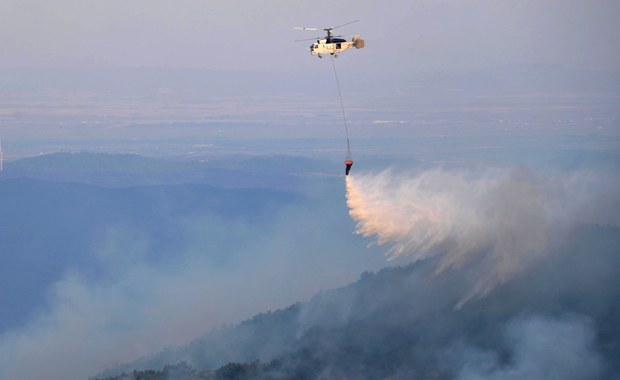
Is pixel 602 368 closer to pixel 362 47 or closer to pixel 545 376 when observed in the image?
pixel 545 376

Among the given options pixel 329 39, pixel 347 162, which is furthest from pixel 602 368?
pixel 329 39

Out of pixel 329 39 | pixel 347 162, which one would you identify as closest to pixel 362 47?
pixel 329 39

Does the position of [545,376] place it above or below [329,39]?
below

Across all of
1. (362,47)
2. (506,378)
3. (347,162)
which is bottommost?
(506,378)

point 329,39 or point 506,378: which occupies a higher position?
point 329,39

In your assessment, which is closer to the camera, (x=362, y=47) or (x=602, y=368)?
(x=362, y=47)

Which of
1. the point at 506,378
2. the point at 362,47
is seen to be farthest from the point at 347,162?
the point at 506,378

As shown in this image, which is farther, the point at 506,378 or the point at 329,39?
the point at 506,378

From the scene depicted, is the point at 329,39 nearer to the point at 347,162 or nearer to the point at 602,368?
the point at 347,162
